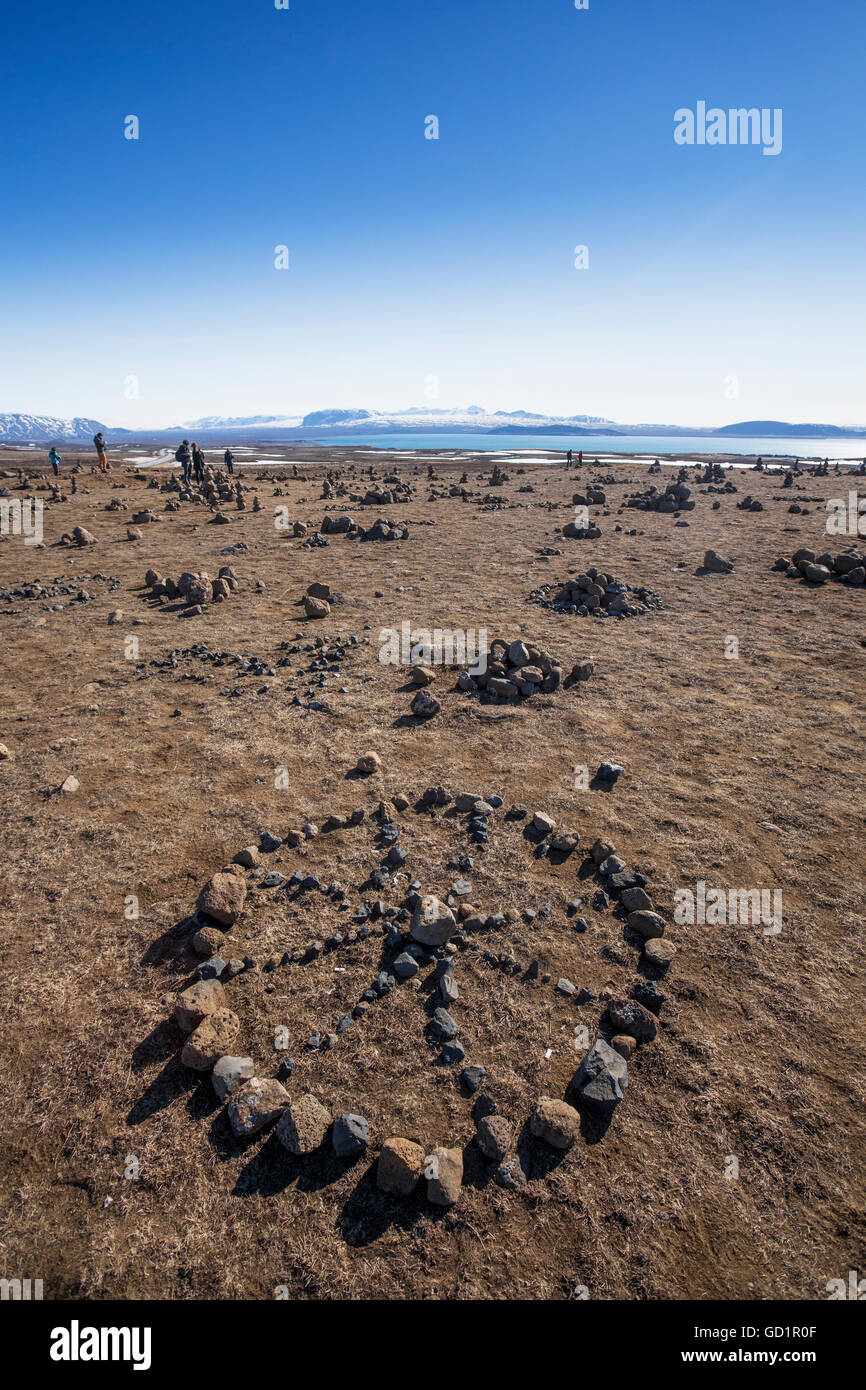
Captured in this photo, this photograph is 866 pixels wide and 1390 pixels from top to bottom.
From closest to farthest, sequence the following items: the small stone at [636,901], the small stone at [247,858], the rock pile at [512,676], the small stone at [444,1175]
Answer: the small stone at [444,1175] < the small stone at [636,901] < the small stone at [247,858] < the rock pile at [512,676]

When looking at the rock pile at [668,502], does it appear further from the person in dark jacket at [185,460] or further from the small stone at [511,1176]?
the small stone at [511,1176]

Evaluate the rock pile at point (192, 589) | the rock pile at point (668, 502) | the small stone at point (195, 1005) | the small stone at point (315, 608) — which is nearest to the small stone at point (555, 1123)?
the small stone at point (195, 1005)

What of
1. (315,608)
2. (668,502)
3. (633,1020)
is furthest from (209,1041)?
(668,502)

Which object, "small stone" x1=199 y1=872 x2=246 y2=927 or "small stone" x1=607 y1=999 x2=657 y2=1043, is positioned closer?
"small stone" x1=607 y1=999 x2=657 y2=1043

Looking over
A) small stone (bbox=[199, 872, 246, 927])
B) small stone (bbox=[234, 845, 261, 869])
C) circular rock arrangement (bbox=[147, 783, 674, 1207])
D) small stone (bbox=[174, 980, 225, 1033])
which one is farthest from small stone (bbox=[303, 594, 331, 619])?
small stone (bbox=[174, 980, 225, 1033])

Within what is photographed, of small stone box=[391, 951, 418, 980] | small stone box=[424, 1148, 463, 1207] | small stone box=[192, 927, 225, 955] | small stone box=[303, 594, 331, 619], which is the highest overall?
small stone box=[303, 594, 331, 619]

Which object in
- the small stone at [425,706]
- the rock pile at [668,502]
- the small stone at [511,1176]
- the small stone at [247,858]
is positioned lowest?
the small stone at [511,1176]

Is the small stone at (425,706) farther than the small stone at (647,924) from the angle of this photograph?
Yes

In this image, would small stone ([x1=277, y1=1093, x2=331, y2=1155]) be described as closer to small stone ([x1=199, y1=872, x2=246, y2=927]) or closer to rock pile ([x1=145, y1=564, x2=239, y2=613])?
small stone ([x1=199, y1=872, x2=246, y2=927])

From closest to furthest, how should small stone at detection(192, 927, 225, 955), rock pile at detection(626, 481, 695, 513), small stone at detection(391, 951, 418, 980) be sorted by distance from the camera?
small stone at detection(391, 951, 418, 980), small stone at detection(192, 927, 225, 955), rock pile at detection(626, 481, 695, 513)

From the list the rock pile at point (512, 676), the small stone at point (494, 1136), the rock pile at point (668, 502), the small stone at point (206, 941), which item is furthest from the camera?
the rock pile at point (668, 502)

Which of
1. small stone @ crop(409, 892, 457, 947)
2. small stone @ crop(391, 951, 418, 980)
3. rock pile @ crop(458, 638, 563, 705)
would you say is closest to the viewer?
small stone @ crop(391, 951, 418, 980)

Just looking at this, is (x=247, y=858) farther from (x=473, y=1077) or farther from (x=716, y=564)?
(x=716, y=564)

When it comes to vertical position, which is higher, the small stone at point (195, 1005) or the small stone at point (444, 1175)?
the small stone at point (195, 1005)
